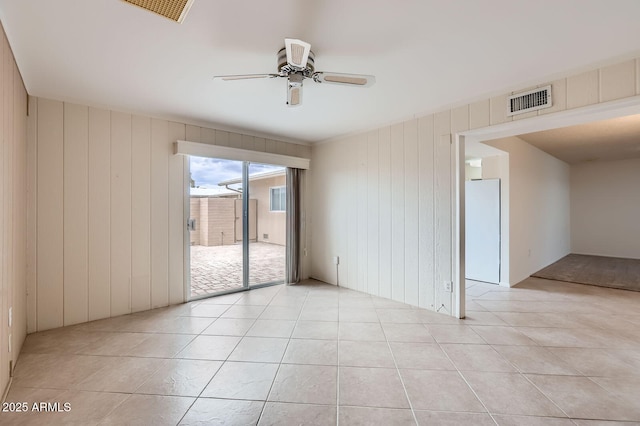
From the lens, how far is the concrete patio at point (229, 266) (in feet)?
13.3

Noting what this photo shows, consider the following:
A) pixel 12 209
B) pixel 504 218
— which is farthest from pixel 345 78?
pixel 504 218

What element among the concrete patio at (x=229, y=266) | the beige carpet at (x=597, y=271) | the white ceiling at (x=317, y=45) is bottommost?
the beige carpet at (x=597, y=271)

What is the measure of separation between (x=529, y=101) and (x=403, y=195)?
1613 mm

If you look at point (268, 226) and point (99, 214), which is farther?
point (268, 226)

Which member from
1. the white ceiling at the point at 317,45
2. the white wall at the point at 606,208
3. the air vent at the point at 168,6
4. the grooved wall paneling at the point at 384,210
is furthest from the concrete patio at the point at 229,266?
the white wall at the point at 606,208

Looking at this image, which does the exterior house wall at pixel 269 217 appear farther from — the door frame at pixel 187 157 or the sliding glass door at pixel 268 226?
the door frame at pixel 187 157

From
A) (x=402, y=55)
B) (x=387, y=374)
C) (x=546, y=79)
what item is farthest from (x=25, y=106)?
(x=546, y=79)

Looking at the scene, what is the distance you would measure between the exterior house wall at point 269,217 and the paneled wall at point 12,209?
272cm

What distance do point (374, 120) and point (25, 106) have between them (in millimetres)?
3775

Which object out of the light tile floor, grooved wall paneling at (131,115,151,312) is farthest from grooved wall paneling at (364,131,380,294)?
grooved wall paneling at (131,115,151,312)

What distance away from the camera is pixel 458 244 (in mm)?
3170

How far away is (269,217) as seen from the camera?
5.04m

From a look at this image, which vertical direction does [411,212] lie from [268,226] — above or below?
above

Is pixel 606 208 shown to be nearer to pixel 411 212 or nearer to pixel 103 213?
pixel 411 212
